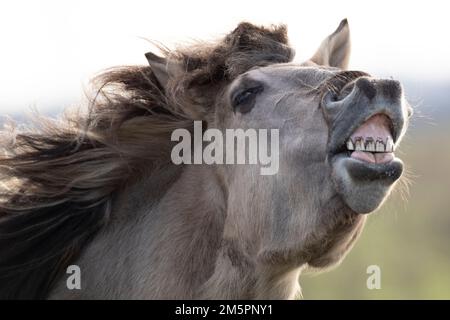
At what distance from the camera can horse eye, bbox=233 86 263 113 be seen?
7.14 meters

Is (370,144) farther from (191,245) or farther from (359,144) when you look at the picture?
(191,245)

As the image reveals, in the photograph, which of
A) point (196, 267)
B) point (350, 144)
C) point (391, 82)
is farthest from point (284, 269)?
point (391, 82)

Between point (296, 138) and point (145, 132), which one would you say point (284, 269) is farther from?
point (145, 132)

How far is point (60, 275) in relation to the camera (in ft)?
23.6

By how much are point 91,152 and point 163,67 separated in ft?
2.77

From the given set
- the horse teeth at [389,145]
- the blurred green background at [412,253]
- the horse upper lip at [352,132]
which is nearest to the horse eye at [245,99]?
the horse upper lip at [352,132]

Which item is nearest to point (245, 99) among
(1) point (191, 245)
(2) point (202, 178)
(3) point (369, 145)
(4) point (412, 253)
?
(2) point (202, 178)

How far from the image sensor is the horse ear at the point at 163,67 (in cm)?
750

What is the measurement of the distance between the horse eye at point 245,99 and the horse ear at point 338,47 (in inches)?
39.7

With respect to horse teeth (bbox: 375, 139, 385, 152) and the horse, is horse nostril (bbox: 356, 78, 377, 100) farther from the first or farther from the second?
horse teeth (bbox: 375, 139, 385, 152)

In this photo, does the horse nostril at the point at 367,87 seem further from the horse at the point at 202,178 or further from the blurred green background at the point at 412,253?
the blurred green background at the point at 412,253

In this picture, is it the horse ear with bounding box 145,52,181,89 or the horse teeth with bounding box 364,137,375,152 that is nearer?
the horse teeth with bounding box 364,137,375,152

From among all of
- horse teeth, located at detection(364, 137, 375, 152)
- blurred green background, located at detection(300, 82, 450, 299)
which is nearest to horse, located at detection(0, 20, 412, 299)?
horse teeth, located at detection(364, 137, 375, 152)
